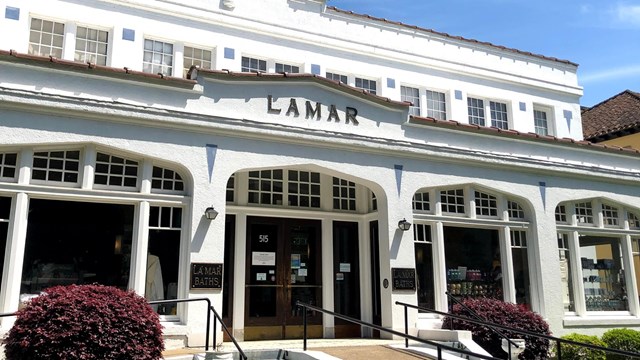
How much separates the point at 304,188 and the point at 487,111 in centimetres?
781

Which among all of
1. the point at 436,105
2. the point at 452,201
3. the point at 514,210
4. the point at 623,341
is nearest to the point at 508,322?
the point at 452,201

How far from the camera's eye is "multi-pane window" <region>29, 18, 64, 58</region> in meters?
13.8

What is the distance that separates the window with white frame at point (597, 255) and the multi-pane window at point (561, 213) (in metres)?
0.12

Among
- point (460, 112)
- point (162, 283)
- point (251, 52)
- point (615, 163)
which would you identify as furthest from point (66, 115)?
point (615, 163)

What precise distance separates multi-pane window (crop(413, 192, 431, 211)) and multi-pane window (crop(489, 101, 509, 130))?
18.9 feet

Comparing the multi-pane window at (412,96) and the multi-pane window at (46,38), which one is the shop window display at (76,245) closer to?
the multi-pane window at (46,38)

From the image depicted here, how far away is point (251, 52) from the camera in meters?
15.9

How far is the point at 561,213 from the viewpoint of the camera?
1680cm

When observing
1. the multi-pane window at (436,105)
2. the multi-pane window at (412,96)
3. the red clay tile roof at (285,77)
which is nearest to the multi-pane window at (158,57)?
the red clay tile roof at (285,77)

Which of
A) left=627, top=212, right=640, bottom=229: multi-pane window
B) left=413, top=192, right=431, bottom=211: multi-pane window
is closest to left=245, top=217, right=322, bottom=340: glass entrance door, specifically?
left=413, top=192, right=431, bottom=211: multi-pane window

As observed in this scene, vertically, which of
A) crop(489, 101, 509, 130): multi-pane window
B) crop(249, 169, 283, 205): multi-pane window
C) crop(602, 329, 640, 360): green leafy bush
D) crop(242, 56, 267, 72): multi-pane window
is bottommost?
crop(602, 329, 640, 360): green leafy bush

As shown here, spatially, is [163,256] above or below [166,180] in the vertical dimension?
below

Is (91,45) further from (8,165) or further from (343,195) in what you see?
(343,195)

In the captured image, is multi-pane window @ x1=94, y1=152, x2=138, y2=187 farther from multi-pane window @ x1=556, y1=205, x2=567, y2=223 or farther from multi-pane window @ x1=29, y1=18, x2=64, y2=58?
multi-pane window @ x1=556, y1=205, x2=567, y2=223
